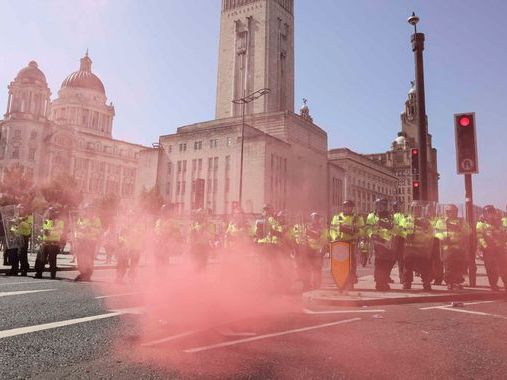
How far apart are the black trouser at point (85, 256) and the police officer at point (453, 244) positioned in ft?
27.8

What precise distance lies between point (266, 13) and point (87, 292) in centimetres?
6309

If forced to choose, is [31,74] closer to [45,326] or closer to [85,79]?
[85,79]

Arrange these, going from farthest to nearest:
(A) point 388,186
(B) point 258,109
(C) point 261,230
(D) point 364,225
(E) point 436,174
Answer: (E) point 436,174 → (A) point 388,186 → (B) point 258,109 → (C) point 261,230 → (D) point 364,225

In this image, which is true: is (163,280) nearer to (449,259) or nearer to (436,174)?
(449,259)

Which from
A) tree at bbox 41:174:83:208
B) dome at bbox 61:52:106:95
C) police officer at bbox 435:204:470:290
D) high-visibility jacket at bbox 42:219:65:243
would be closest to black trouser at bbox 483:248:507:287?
police officer at bbox 435:204:470:290

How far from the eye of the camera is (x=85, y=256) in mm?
10305

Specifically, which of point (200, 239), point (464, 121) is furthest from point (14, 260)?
point (464, 121)

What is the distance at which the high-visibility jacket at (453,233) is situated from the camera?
342 inches

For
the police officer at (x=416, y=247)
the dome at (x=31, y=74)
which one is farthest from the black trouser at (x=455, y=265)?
the dome at (x=31, y=74)

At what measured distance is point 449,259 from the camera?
8609mm

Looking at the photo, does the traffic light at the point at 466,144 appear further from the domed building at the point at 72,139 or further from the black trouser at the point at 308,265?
the domed building at the point at 72,139

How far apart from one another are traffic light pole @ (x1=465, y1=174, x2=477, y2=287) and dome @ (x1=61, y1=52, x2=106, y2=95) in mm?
88267

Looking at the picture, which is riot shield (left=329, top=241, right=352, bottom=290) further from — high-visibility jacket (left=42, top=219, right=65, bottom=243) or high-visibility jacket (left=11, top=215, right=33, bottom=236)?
high-visibility jacket (left=11, top=215, right=33, bottom=236)

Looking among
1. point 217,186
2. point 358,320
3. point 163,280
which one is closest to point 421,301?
point 358,320
